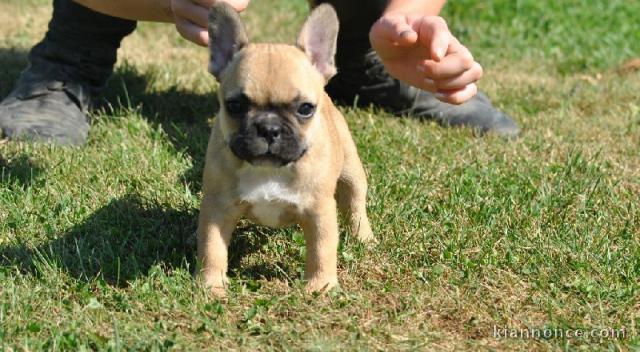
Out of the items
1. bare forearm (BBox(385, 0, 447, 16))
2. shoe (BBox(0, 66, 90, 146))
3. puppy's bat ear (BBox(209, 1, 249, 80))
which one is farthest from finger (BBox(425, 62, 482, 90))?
shoe (BBox(0, 66, 90, 146))

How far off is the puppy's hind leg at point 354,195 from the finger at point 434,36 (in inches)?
24.1

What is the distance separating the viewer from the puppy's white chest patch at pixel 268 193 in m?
3.29

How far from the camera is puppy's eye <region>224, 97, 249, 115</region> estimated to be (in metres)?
3.20

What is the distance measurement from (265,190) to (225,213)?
6.5 inches

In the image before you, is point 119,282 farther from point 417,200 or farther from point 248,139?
point 417,200

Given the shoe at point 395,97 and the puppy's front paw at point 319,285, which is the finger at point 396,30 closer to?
the puppy's front paw at point 319,285

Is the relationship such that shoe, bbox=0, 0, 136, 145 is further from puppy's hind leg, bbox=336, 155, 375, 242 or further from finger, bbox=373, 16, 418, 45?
finger, bbox=373, 16, 418, 45

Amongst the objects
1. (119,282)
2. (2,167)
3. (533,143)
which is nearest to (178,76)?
(2,167)

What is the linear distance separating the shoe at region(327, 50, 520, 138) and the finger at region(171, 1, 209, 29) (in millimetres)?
1896

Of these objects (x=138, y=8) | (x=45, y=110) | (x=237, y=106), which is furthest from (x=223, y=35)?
(x=45, y=110)

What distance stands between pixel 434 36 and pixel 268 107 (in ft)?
2.29

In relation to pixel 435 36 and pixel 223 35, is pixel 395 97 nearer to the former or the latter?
pixel 435 36

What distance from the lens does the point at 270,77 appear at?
3180 millimetres

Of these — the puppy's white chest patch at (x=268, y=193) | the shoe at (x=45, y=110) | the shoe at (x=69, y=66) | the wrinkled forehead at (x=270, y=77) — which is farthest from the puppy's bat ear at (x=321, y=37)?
the shoe at (x=69, y=66)
